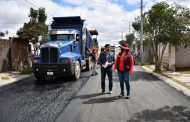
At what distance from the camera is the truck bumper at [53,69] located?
16.0m

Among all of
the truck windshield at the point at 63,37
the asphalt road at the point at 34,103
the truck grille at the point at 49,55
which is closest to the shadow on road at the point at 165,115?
the asphalt road at the point at 34,103

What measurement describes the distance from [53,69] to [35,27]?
11.9m

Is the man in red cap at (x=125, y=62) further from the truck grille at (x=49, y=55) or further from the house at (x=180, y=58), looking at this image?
the house at (x=180, y=58)

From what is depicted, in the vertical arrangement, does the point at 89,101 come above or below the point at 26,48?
below

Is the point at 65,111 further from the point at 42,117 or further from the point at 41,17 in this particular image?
the point at 41,17

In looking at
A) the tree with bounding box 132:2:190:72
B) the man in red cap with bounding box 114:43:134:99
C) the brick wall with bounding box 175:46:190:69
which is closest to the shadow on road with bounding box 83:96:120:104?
the man in red cap with bounding box 114:43:134:99

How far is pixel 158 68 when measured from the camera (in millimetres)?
22875

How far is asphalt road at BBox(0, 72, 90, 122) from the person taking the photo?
8234mm

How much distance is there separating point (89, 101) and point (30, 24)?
19.6 metres

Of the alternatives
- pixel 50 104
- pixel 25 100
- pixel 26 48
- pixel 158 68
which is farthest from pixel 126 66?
pixel 26 48

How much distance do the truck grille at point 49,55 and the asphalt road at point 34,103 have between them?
2.43 m

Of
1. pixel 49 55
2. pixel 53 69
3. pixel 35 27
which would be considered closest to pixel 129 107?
pixel 53 69

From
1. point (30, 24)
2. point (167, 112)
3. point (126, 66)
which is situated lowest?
point (167, 112)

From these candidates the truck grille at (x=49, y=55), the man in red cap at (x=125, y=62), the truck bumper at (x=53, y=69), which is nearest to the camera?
the man in red cap at (x=125, y=62)
